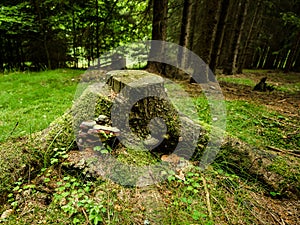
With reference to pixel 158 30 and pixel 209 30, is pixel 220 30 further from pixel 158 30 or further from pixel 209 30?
pixel 158 30

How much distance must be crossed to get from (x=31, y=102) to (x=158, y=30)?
15.7 ft

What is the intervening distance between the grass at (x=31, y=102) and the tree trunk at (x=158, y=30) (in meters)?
3.14

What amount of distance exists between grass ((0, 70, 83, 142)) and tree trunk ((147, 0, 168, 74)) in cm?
314

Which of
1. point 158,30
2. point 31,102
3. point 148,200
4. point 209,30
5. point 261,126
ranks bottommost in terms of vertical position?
point 31,102

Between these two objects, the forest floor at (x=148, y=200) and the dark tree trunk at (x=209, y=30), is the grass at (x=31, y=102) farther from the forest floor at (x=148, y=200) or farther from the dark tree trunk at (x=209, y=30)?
the dark tree trunk at (x=209, y=30)

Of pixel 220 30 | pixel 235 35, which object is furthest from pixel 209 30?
pixel 235 35

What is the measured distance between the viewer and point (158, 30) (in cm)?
672

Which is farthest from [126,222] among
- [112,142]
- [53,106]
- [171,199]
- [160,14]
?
[160,14]

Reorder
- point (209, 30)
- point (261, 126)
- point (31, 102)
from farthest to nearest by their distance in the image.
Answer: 1. point (209, 30)
2. point (31, 102)
3. point (261, 126)

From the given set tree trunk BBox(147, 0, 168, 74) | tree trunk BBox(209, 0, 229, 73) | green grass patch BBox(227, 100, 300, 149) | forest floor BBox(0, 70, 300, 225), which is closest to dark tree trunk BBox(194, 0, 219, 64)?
tree trunk BBox(209, 0, 229, 73)

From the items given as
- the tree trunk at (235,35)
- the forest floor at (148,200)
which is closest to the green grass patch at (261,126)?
the forest floor at (148,200)

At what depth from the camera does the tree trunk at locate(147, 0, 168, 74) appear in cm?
646

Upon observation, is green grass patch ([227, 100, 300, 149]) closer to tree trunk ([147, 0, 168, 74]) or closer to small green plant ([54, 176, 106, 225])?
small green plant ([54, 176, 106, 225])

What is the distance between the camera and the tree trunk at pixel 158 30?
646 centimetres
